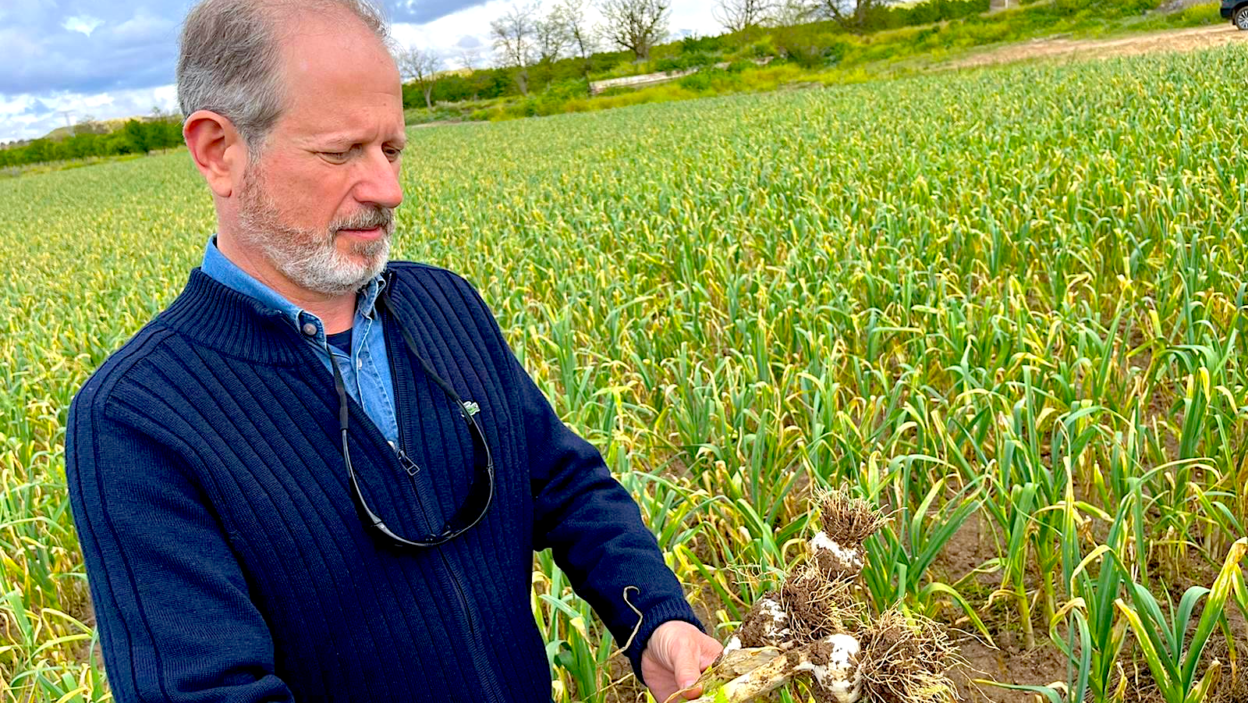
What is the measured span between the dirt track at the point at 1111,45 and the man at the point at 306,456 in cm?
2221

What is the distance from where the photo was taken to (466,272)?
20.5 ft

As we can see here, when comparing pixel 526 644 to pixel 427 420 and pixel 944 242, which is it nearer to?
pixel 427 420

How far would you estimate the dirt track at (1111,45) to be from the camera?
850 inches

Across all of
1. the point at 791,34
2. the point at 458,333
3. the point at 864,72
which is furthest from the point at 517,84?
the point at 458,333

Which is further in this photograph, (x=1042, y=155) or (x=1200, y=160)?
(x=1042, y=155)

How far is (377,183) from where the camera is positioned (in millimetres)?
1303

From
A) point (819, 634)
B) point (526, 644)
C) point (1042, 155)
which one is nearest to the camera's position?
point (819, 634)

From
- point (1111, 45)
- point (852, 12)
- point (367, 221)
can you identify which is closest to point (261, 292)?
point (367, 221)

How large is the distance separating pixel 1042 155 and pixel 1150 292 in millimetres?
3479

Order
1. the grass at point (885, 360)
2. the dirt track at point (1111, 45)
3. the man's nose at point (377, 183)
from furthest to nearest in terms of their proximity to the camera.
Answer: the dirt track at point (1111, 45), the grass at point (885, 360), the man's nose at point (377, 183)

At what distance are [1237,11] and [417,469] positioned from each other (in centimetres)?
2690

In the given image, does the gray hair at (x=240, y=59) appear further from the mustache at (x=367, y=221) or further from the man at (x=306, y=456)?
the mustache at (x=367, y=221)

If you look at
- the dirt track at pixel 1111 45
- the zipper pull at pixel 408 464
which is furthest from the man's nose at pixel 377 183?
the dirt track at pixel 1111 45

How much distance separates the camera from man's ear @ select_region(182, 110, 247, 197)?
1233 millimetres
